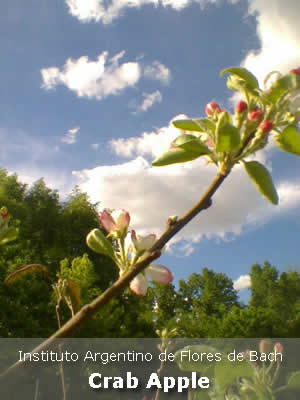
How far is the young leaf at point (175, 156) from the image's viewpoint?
666 millimetres

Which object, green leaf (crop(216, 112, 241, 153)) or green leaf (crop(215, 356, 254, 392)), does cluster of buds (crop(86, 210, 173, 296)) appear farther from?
green leaf (crop(215, 356, 254, 392))

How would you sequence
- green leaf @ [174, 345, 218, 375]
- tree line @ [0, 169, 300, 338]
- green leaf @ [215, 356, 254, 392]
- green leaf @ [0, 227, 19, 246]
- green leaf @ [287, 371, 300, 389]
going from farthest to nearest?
tree line @ [0, 169, 300, 338] → green leaf @ [215, 356, 254, 392] → green leaf @ [174, 345, 218, 375] → green leaf @ [287, 371, 300, 389] → green leaf @ [0, 227, 19, 246]

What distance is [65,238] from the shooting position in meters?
16.8

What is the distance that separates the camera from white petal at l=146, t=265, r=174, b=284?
0.57 meters

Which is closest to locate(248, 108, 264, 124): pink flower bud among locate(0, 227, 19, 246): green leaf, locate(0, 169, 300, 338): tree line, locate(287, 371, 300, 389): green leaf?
locate(0, 227, 19, 246): green leaf

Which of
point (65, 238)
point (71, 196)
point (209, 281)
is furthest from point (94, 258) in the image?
point (209, 281)

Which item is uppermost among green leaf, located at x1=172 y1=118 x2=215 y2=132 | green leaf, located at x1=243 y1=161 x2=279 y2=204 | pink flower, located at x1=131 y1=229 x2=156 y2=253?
green leaf, located at x1=172 y1=118 x2=215 y2=132

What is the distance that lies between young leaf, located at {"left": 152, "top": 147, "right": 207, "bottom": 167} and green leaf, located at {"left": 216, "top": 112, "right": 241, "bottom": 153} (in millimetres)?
69

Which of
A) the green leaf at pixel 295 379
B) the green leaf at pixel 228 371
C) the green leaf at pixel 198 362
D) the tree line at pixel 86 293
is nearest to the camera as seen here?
the green leaf at pixel 295 379

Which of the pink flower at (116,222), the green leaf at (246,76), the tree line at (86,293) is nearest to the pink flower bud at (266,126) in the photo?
the green leaf at (246,76)

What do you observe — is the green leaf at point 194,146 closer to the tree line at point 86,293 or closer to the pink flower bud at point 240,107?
the pink flower bud at point 240,107

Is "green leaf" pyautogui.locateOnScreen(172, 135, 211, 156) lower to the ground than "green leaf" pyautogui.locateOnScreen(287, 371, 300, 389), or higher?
higher

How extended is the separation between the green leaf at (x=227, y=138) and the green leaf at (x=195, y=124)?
0.37 feet

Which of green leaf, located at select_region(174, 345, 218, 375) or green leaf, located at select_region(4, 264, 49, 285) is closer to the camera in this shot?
green leaf, located at select_region(4, 264, 49, 285)
